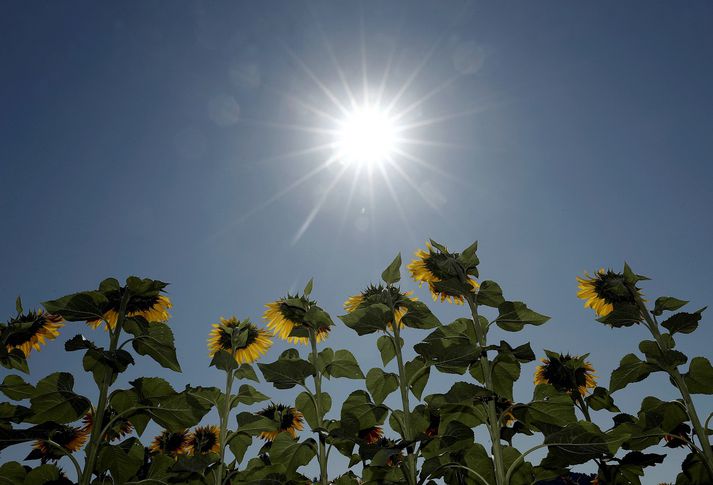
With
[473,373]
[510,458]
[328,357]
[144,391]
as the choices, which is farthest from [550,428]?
[144,391]

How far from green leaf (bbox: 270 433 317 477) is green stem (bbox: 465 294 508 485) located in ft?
5.02

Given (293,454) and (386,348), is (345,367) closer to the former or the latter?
(386,348)

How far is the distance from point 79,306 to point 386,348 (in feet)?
8.25

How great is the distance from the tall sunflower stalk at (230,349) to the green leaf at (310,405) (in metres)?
0.72

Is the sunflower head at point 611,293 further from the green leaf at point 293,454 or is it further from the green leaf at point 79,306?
the green leaf at point 79,306

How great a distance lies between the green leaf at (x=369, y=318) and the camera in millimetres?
3443

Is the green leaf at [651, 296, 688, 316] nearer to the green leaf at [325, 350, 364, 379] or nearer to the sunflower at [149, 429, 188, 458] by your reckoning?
the green leaf at [325, 350, 364, 379]

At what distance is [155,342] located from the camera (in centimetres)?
341

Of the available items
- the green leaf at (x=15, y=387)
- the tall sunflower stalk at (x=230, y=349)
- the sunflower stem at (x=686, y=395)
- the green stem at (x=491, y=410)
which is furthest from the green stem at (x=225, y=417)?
the sunflower stem at (x=686, y=395)

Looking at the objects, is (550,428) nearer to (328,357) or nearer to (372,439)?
(328,357)

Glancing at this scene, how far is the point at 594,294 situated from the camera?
5.35m

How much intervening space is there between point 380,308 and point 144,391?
193 cm

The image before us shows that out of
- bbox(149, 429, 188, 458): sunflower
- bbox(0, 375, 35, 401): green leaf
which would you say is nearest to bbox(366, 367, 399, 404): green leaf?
bbox(0, 375, 35, 401): green leaf

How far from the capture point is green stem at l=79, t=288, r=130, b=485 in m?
2.90
